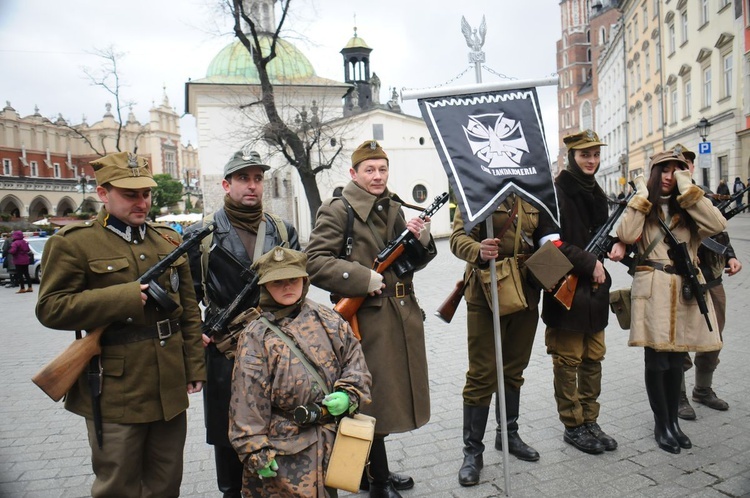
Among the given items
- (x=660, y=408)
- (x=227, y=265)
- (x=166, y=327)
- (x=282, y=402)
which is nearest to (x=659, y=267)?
(x=660, y=408)

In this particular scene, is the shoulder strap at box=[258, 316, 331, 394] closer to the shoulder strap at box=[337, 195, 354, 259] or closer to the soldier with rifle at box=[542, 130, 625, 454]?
the shoulder strap at box=[337, 195, 354, 259]

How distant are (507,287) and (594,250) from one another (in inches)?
34.9

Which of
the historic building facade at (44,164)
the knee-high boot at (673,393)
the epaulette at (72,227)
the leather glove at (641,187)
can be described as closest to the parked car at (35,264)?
the epaulette at (72,227)

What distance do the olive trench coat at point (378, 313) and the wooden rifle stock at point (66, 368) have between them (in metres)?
1.37

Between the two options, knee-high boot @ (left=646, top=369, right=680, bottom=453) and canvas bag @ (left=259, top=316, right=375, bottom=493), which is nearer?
canvas bag @ (left=259, top=316, right=375, bottom=493)

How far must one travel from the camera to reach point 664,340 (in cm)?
428

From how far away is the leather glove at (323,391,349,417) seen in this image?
2.85m

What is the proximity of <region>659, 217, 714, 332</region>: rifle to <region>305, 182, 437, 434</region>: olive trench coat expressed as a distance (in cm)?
200

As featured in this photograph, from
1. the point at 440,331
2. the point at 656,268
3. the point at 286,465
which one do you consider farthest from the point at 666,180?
the point at 440,331

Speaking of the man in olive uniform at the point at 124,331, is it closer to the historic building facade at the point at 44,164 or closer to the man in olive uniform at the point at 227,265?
the man in olive uniform at the point at 227,265

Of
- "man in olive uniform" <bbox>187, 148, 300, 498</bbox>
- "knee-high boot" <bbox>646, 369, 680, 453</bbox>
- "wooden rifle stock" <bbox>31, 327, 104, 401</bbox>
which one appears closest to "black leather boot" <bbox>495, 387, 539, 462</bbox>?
"knee-high boot" <bbox>646, 369, 680, 453</bbox>

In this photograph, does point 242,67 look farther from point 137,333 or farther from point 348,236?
point 137,333

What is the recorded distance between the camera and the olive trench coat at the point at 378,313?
3607 mm

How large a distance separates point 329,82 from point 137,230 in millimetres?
41460
